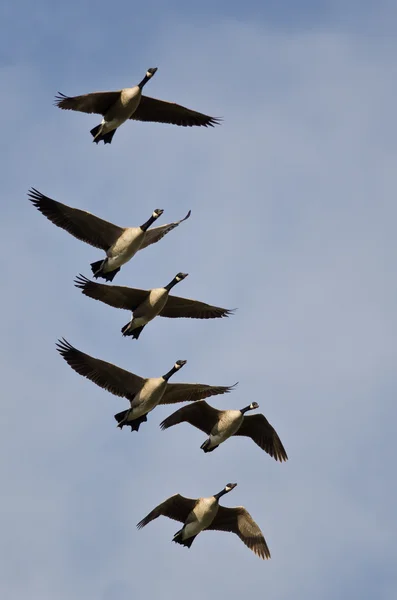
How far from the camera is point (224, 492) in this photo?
155 feet

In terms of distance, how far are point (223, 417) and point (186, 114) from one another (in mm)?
8688

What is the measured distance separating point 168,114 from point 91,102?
3071 mm

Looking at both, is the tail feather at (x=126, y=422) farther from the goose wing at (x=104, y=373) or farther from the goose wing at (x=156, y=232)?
the goose wing at (x=156, y=232)

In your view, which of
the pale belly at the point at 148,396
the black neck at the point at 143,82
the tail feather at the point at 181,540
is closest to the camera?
the pale belly at the point at 148,396

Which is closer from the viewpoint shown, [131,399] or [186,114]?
[131,399]

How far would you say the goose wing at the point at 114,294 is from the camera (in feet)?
152

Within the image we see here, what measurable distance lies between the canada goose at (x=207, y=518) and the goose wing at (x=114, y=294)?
5.31 metres

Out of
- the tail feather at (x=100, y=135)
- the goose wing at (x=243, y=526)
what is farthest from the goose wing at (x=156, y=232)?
the goose wing at (x=243, y=526)

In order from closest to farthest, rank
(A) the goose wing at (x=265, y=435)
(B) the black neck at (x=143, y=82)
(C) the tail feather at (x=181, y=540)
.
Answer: (C) the tail feather at (x=181, y=540) < (B) the black neck at (x=143, y=82) < (A) the goose wing at (x=265, y=435)

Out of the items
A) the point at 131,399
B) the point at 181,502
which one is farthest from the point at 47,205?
the point at 181,502

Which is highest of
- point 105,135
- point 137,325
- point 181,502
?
point 105,135

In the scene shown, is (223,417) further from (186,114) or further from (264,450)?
(186,114)

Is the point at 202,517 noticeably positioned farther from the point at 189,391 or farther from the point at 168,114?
the point at 168,114

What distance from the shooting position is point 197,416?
4734cm
